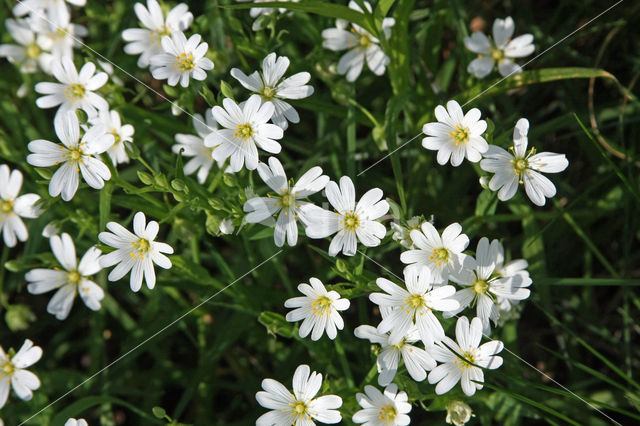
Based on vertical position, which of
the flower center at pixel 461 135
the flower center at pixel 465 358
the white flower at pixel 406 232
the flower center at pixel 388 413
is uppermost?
the flower center at pixel 461 135

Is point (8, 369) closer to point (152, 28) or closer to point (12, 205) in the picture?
point (12, 205)

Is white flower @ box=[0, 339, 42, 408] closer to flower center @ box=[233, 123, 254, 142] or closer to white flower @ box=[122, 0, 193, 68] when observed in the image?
flower center @ box=[233, 123, 254, 142]

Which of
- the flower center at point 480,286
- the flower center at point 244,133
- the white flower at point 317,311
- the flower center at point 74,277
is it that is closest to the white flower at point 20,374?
the flower center at point 74,277

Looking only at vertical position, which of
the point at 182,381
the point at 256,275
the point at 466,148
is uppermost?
the point at 466,148

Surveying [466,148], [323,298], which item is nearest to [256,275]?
[323,298]

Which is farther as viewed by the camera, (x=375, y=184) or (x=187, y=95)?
(x=375, y=184)

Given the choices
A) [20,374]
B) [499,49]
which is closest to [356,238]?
[499,49]

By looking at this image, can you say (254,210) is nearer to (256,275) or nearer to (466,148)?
(256,275)

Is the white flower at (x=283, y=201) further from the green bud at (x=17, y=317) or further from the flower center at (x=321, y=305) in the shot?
the green bud at (x=17, y=317)
